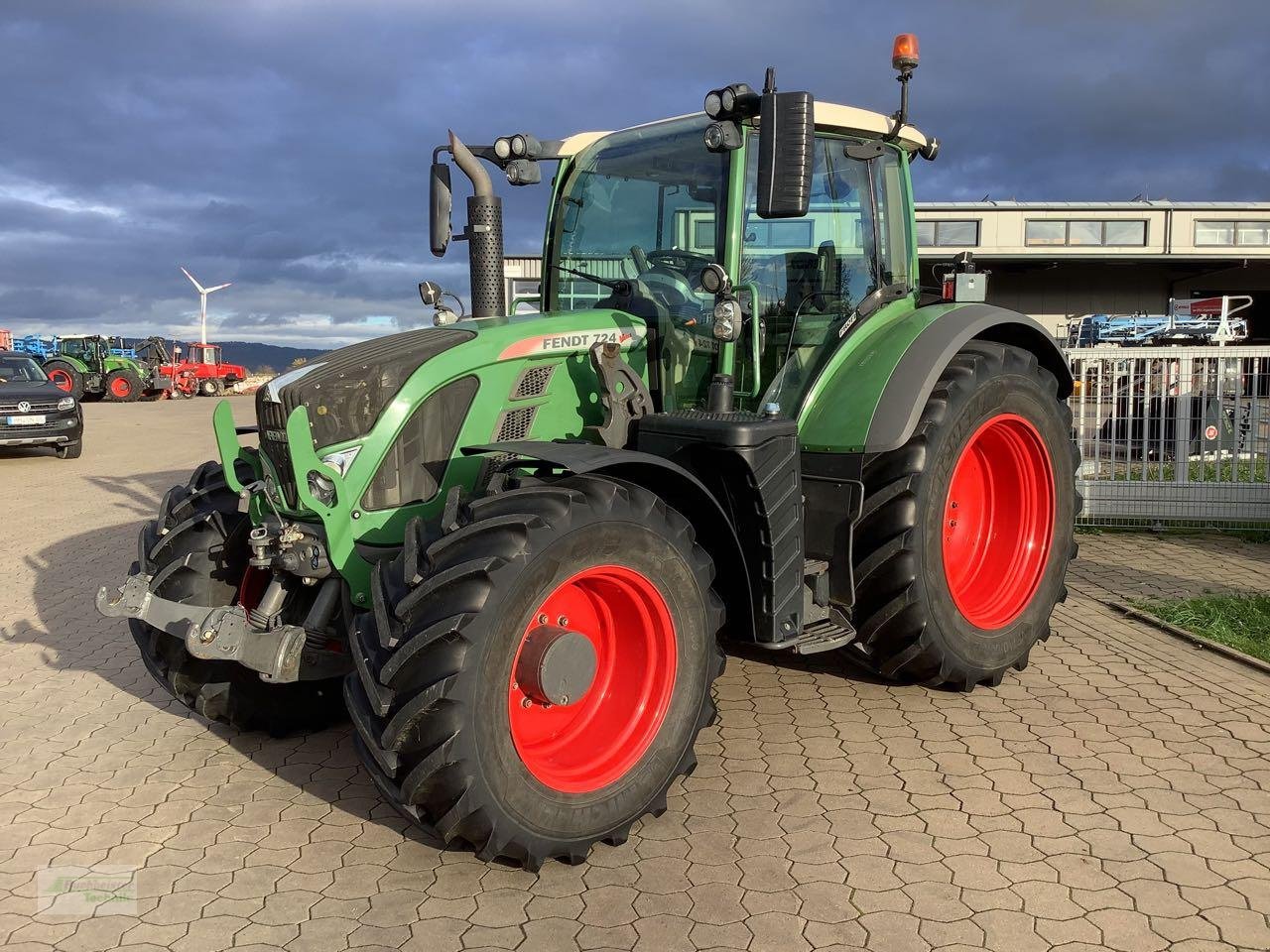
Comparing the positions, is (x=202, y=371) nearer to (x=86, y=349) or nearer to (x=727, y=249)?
(x=86, y=349)

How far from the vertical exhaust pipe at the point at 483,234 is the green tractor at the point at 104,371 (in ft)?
100

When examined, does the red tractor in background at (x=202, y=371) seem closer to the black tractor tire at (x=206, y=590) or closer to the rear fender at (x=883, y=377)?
→ the black tractor tire at (x=206, y=590)

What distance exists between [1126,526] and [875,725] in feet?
16.8

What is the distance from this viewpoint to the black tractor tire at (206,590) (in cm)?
393

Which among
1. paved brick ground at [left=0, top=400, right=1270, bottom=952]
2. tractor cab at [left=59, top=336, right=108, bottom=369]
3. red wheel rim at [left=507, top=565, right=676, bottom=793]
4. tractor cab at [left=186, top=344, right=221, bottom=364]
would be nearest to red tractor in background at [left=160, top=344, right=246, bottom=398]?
tractor cab at [left=186, top=344, right=221, bottom=364]

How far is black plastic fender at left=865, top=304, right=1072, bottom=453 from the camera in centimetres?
413

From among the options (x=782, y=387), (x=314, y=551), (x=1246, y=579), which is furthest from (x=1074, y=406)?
(x=314, y=551)

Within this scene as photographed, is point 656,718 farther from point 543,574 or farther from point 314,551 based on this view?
point 314,551

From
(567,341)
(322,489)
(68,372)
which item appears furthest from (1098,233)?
(322,489)

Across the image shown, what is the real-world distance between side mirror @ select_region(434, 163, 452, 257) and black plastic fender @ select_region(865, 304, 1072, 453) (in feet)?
6.68

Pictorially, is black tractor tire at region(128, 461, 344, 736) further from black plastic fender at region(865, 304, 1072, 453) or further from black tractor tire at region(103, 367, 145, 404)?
black tractor tire at region(103, 367, 145, 404)

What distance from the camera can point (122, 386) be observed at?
3206cm

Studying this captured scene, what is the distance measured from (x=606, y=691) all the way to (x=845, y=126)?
262cm

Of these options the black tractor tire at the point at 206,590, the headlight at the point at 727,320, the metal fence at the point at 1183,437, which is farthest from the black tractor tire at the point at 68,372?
the headlight at the point at 727,320
